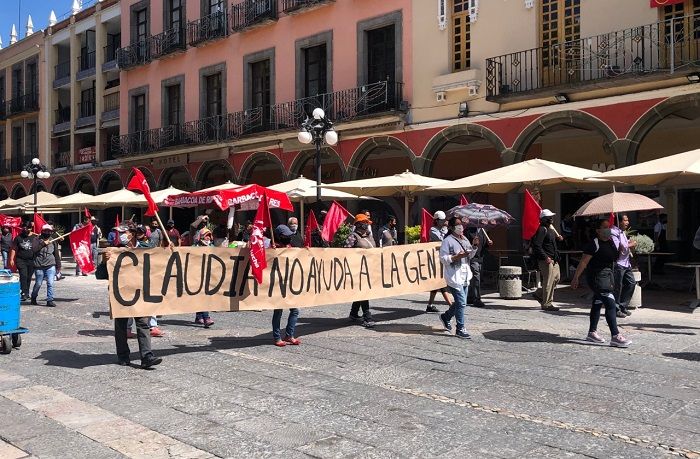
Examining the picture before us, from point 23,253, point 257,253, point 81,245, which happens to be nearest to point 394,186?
point 81,245

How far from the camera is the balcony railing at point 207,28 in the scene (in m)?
24.6

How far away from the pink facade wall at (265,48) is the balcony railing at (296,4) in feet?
1.15

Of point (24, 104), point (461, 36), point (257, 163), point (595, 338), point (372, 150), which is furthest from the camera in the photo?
point (24, 104)

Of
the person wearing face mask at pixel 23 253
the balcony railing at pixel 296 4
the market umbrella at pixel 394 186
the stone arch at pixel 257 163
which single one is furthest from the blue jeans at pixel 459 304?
the stone arch at pixel 257 163

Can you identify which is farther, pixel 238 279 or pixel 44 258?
pixel 44 258

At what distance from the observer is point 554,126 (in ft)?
54.3

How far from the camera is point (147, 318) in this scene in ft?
24.3

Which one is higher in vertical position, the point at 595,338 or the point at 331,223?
the point at 331,223

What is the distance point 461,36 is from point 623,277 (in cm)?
964

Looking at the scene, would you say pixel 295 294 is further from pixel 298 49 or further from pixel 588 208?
pixel 298 49

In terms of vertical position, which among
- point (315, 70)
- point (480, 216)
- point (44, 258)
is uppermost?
point (315, 70)

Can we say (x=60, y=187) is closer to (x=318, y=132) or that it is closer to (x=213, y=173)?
(x=213, y=173)

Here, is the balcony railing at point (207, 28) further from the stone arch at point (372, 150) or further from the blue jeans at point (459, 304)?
the blue jeans at point (459, 304)

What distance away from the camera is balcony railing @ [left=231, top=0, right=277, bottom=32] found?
74.3ft
